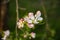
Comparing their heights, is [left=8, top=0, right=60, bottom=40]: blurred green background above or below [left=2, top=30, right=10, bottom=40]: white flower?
above

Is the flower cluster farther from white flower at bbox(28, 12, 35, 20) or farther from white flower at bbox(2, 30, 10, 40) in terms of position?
white flower at bbox(2, 30, 10, 40)

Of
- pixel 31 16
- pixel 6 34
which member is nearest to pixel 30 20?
pixel 31 16

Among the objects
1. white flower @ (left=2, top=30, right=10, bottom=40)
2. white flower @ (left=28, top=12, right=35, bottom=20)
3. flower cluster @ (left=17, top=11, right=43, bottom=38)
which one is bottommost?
white flower @ (left=2, top=30, right=10, bottom=40)

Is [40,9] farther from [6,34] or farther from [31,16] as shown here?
[6,34]

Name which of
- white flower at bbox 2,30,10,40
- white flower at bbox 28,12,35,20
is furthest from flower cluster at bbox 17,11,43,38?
white flower at bbox 2,30,10,40

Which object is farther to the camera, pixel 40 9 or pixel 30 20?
pixel 40 9

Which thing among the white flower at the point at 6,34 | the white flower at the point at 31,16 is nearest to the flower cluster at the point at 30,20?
the white flower at the point at 31,16

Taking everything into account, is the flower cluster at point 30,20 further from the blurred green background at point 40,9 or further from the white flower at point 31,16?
the blurred green background at point 40,9

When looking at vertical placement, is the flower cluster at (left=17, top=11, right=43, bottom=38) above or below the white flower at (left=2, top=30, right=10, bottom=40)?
above

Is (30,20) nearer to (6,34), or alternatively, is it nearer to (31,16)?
(31,16)

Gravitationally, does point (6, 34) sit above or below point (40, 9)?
below

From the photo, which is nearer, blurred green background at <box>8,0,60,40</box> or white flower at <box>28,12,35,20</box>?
white flower at <box>28,12,35,20</box>

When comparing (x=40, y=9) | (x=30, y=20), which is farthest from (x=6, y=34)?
(x=40, y=9)
